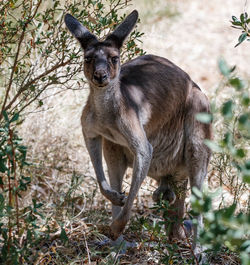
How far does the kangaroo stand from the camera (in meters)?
3.94

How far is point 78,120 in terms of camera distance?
20.2ft

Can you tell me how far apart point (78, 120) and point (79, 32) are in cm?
221

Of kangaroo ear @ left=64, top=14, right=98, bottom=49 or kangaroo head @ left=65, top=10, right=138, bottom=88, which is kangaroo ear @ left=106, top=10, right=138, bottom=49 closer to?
kangaroo head @ left=65, top=10, right=138, bottom=88

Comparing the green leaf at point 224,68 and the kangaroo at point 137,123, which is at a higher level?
the kangaroo at point 137,123

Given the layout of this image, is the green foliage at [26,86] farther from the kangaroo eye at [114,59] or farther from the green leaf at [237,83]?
the green leaf at [237,83]

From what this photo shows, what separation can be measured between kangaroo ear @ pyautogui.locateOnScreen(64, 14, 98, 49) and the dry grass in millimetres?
800

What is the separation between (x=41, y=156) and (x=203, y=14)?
6.11m

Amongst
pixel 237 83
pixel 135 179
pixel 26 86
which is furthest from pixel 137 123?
pixel 237 83

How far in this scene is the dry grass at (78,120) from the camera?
4508 millimetres

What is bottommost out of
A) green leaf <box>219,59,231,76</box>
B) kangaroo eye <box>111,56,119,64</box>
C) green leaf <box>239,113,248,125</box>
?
green leaf <box>239,113,248,125</box>

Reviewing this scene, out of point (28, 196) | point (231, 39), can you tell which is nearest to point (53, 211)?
point (28, 196)

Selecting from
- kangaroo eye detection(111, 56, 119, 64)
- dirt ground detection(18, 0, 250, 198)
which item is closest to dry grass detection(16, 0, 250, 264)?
dirt ground detection(18, 0, 250, 198)

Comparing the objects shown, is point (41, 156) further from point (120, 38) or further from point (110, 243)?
point (120, 38)

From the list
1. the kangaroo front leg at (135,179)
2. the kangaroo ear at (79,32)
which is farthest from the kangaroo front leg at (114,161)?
the kangaroo ear at (79,32)
